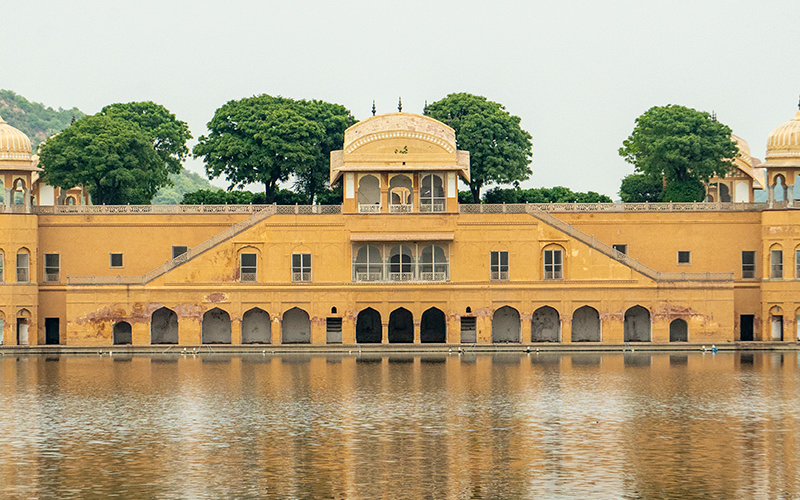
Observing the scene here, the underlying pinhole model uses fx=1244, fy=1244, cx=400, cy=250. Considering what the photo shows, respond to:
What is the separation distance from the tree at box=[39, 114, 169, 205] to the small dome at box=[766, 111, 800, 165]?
32.6 meters

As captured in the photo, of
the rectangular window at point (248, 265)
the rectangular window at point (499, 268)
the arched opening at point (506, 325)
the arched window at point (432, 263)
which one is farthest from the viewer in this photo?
the arched opening at point (506, 325)

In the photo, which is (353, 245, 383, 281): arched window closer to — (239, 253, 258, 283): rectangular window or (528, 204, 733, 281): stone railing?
(239, 253, 258, 283): rectangular window

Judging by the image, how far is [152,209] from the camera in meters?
61.4

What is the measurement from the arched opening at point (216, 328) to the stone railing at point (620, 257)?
15.7 m

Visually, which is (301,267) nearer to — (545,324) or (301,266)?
(301,266)

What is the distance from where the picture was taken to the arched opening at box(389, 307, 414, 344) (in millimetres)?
61844

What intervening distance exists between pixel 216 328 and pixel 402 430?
97.8 ft

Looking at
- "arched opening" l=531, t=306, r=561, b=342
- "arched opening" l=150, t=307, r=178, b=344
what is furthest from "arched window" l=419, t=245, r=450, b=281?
"arched opening" l=150, t=307, r=178, b=344

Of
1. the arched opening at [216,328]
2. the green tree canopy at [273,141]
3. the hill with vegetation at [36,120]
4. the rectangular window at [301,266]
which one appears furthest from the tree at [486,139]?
the hill with vegetation at [36,120]

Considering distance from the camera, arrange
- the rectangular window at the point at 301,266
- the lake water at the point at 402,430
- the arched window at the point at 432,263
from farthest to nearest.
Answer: the arched window at the point at 432,263
the rectangular window at the point at 301,266
the lake water at the point at 402,430

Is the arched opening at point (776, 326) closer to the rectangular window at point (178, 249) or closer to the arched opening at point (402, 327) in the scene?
the arched opening at point (402, 327)

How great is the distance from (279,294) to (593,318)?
1543 cm

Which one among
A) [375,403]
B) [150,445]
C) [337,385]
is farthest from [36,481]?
[337,385]

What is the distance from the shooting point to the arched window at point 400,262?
5953 cm
